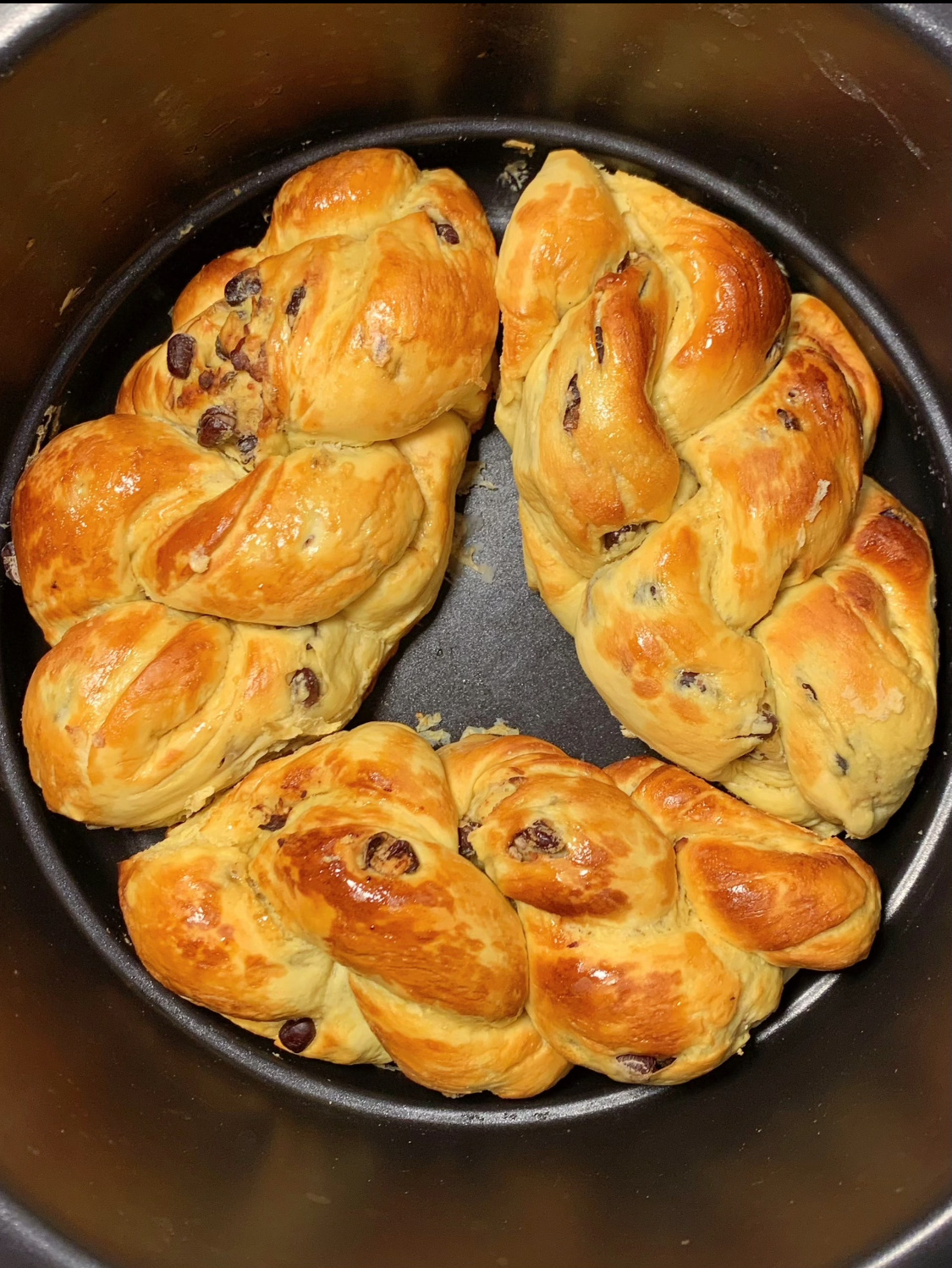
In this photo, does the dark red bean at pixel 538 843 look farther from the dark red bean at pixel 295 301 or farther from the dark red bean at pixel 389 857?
the dark red bean at pixel 295 301

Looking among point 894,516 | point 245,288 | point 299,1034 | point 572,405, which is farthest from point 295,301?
point 299,1034

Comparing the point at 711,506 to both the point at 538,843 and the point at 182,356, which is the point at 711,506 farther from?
the point at 182,356

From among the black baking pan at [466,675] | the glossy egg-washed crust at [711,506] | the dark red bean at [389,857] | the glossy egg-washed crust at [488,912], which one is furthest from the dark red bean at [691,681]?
the dark red bean at [389,857]

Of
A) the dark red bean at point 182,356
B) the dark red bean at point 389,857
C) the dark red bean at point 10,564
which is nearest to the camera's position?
Answer: the dark red bean at point 389,857

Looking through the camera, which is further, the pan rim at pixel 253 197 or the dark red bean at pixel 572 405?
the pan rim at pixel 253 197

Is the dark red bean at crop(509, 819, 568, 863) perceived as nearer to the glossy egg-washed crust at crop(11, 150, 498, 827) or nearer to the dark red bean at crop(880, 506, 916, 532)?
the glossy egg-washed crust at crop(11, 150, 498, 827)

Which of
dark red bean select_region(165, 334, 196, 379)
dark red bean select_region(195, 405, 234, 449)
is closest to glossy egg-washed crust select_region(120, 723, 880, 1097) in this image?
dark red bean select_region(195, 405, 234, 449)

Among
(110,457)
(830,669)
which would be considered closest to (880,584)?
(830,669)
